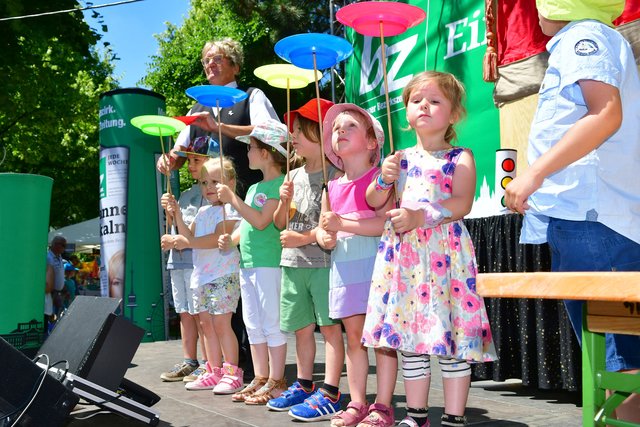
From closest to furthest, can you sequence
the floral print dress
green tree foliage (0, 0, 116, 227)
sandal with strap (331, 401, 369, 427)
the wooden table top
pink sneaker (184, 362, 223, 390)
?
the wooden table top < the floral print dress < sandal with strap (331, 401, 369, 427) < pink sneaker (184, 362, 223, 390) < green tree foliage (0, 0, 116, 227)

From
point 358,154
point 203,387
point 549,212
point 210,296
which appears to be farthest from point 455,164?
point 203,387

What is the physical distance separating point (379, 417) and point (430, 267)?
0.70m

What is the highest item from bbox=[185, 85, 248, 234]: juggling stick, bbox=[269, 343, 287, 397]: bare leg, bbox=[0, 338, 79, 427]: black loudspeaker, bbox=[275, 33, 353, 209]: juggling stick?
bbox=[275, 33, 353, 209]: juggling stick

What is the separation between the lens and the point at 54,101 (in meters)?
18.2

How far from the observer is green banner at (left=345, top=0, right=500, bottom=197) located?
6.09m

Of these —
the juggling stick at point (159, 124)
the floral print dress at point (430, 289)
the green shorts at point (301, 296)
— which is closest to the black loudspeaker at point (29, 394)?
the floral print dress at point (430, 289)

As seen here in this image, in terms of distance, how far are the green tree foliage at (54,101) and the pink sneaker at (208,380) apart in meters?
2.40

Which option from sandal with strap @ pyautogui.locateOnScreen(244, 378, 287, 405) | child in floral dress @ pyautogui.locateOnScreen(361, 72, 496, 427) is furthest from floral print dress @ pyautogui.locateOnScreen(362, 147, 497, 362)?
sandal with strap @ pyautogui.locateOnScreen(244, 378, 287, 405)

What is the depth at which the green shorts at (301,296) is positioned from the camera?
336 cm

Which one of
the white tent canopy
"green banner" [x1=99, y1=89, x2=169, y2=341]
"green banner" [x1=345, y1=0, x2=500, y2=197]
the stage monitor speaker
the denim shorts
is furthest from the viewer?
the white tent canopy

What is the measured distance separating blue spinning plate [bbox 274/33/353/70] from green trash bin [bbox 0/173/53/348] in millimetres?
1751

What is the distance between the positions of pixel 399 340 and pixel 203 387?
6.24 ft

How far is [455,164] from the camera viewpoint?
8.66 feet

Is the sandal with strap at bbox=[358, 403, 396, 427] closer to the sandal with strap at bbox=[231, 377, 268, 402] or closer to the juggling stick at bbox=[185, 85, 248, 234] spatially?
the sandal with strap at bbox=[231, 377, 268, 402]
